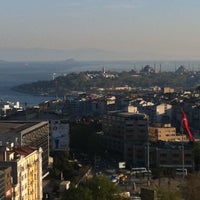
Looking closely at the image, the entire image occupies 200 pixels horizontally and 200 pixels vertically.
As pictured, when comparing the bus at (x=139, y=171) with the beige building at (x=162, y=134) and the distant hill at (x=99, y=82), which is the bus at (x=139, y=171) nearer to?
the beige building at (x=162, y=134)

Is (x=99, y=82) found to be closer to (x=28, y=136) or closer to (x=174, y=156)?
(x=174, y=156)

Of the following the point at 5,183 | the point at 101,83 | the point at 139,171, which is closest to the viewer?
the point at 5,183

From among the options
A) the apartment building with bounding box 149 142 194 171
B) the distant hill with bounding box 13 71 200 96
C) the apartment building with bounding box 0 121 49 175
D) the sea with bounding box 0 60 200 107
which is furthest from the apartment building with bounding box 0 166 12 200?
the distant hill with bounding box 13 71 200 96

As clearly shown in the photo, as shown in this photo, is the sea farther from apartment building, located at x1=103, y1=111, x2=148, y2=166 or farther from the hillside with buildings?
apartment building, located at x1=103, y1=111, x2=148, y2=166

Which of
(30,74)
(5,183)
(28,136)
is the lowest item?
(30,74)

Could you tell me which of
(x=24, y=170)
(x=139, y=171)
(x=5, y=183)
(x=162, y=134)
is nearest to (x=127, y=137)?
(x=162, y=134)

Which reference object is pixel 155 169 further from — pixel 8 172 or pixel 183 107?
pixel 183 107

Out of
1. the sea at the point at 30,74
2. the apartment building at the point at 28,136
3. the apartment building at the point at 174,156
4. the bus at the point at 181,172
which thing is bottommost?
the sea at the point at 30,74

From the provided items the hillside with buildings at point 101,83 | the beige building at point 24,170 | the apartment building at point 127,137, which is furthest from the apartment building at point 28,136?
the hillside with buildings at point 101,83

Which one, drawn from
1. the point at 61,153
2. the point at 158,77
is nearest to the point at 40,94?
the point at 158,77
